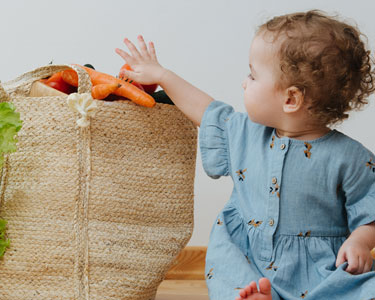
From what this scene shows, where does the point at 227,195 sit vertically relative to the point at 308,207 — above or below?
below

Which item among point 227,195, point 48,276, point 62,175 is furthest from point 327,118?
point 227,195

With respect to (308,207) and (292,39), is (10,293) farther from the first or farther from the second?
(292,39)

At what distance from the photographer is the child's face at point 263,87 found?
1148 mm

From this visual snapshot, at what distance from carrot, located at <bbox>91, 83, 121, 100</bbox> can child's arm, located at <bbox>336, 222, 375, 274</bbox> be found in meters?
0.60

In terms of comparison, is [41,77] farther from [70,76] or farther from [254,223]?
[254,223]

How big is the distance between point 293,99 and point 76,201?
0.52m

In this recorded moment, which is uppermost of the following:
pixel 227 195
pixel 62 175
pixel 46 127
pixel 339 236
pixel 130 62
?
pixel 130 62

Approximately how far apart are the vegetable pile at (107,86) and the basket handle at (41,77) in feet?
0.09

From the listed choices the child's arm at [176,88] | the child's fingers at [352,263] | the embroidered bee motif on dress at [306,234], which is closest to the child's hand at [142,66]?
the child's arm at [176,88]

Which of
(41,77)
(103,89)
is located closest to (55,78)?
(41,77)

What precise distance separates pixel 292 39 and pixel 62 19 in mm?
1038

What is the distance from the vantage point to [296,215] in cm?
117

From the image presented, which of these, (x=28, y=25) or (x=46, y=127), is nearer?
(x=46, y=127)

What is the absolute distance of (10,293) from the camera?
1281mm
